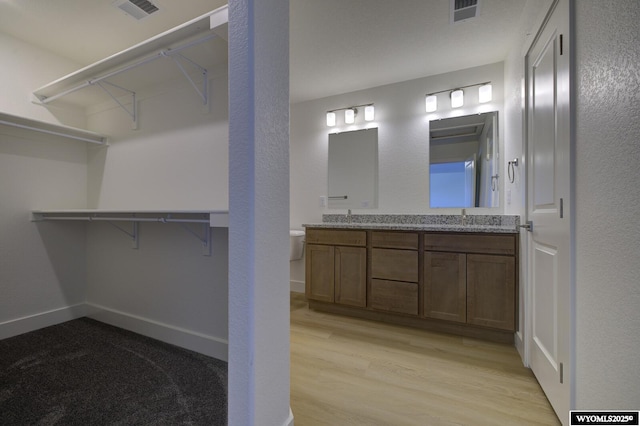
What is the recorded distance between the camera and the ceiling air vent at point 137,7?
159cm

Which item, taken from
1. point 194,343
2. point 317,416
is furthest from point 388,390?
point 194,343

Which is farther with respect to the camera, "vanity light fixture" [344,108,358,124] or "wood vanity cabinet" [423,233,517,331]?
"vanity light fixture" [344,108,358,124]

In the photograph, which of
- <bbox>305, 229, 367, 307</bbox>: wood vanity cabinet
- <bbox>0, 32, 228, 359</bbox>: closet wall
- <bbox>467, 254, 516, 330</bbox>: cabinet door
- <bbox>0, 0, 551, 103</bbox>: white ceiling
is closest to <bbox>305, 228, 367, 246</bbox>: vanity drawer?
<bbox>305, 229, 367, 307</bbox>: wood vanity cabinet

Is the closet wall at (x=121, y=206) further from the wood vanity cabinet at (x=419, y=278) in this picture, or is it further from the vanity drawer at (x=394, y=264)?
the vanity drawer at (x=394, y=264)

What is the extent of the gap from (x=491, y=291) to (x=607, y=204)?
50.8 inches

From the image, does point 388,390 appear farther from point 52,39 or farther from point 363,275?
point 52,39

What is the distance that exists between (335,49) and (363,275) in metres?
2.04

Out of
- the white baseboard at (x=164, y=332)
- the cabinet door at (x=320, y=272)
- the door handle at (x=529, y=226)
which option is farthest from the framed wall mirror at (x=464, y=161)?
the white baseboard at (x=164, y=332)

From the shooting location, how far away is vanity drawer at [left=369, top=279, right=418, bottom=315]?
85.3 inches

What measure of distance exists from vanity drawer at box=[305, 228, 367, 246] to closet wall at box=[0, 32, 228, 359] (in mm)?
1101

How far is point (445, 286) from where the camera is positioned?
2061 millimetres

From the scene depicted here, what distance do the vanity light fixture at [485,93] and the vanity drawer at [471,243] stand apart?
1.34 meters

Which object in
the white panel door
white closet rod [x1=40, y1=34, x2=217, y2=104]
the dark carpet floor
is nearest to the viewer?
the white panel door

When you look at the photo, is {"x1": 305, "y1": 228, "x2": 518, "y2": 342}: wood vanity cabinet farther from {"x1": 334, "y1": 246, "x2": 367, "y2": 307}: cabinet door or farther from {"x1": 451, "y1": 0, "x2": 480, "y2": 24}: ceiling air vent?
{"x1": 451, "y1": 0, "x2": 480, "y2": 24}: ceiling air vent
